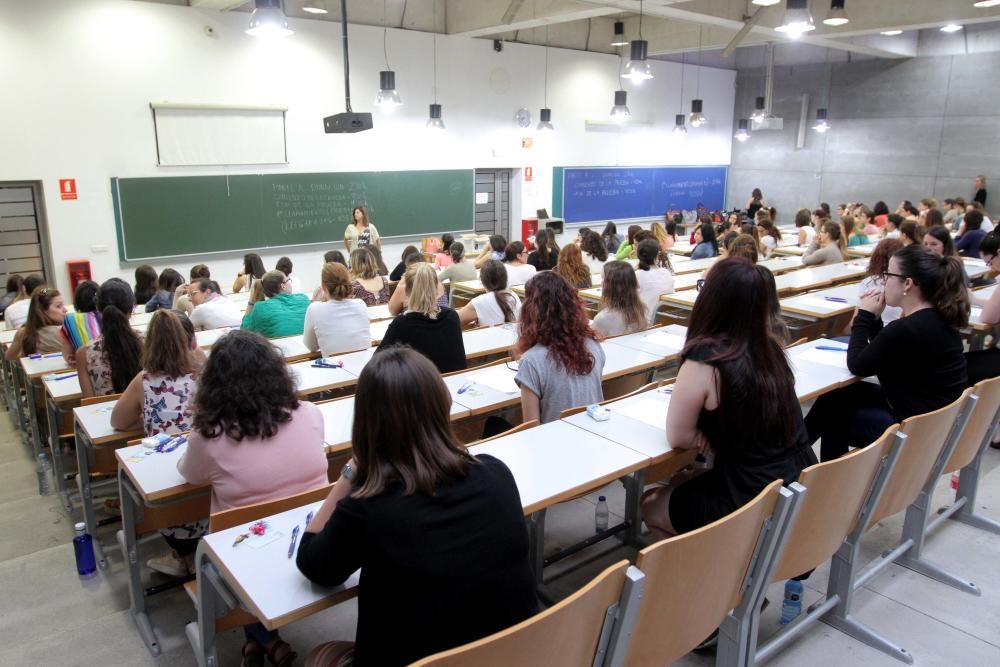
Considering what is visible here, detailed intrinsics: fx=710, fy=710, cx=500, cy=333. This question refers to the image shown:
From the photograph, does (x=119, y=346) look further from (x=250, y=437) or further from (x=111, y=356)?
(x=250, y=437)

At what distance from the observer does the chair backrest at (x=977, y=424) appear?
9.09 ft

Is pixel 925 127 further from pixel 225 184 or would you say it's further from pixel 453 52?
pixel 225 184

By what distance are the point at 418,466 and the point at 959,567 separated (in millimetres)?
2794

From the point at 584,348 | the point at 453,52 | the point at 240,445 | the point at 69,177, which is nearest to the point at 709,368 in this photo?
the point at 584,348

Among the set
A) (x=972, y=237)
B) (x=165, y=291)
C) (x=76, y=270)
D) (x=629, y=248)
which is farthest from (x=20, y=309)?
(x=972, y=237)

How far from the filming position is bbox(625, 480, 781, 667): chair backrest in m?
1.66

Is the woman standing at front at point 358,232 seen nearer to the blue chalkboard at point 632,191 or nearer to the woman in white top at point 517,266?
the woman in white top at point 517,266

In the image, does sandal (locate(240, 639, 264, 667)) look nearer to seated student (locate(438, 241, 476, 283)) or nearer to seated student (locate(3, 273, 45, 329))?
seated student (locate(3, 273, 45, 329))

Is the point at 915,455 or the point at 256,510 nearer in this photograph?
the point at 256,510

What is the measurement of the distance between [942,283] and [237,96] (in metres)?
8.20

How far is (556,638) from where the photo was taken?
1.44 m

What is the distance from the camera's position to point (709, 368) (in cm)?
221

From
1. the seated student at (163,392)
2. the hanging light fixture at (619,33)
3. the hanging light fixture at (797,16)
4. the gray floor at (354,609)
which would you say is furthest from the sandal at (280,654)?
the hanging light fixture at (619,33)

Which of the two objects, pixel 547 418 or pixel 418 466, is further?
pixel 547 418
